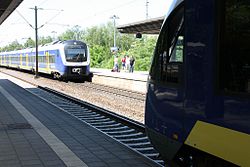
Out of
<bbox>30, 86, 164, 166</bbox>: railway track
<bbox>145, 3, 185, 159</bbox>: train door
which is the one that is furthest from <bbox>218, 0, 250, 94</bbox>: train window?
<bbox>30, 86, 164, 166</bbox>: railway track

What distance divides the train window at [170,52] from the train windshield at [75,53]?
2381cm

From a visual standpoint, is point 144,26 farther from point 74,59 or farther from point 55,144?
point 55,144

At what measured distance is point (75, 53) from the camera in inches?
1145

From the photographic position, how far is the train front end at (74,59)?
94.0 feet

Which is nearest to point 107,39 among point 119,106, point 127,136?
point 119,106

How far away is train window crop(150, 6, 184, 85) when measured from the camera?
178 inches

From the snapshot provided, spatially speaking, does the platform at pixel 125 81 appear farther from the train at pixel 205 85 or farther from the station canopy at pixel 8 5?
the train at pixel 205 85

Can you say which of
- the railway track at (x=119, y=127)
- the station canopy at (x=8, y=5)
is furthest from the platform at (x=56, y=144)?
the station canopy at (x=8, y=5)

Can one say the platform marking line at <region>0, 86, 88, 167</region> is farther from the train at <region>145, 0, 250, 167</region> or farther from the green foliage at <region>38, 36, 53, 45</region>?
the green foliage at <region>38, 36, 53, 45</region>

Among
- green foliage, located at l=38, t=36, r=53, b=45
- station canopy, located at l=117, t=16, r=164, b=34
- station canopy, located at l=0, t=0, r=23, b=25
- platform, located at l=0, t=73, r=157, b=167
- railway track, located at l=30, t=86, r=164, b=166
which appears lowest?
railway track, located at l=30, t=86, r=164, b=166

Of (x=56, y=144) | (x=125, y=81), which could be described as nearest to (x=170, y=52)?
(x=56, y=144)

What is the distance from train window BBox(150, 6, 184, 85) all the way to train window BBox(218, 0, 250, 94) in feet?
2.66

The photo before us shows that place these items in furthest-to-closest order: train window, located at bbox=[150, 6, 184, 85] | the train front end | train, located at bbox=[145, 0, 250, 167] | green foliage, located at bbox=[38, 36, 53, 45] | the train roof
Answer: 1. green foliage, located at bbox=[38, 36, 53, 45]
2. the train front end
3. the train roof
4. train window, located at bbox=[150, 6, 184, 85]
5. train, located at bbox=[145, 0, 250, 167]

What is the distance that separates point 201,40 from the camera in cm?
390
